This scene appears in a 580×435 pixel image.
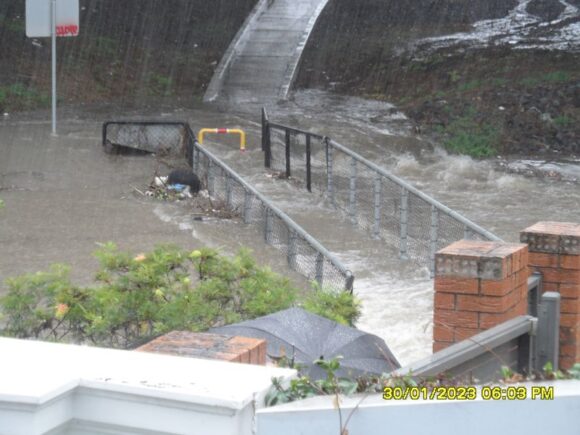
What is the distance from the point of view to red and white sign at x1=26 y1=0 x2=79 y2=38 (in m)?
20.2

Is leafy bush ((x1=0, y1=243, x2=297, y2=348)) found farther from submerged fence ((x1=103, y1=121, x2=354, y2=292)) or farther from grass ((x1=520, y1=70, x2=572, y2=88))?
grass ((x1=520, y1=70, x2=572, y2=88))

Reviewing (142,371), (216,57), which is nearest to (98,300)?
(142,371)

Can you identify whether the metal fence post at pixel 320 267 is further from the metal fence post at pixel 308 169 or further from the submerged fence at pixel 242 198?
the metal fence post at pixel 308 169

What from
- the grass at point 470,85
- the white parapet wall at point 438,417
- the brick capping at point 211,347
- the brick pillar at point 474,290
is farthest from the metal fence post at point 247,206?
the grass at point 470,85

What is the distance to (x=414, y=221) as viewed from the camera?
14.3 meters

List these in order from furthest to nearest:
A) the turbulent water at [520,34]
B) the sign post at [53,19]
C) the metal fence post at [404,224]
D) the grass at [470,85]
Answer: the turbulent water at [520,34], the grass at [470,85], the sign post at [53,19], the metal fence post at [404,224]

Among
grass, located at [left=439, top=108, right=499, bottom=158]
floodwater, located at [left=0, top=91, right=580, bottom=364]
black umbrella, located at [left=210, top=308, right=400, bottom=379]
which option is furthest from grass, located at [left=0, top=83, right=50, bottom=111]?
black umbrella, located at [left=210, top=308, right=400, bottom=379]

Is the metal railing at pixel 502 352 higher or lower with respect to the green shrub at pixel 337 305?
higher

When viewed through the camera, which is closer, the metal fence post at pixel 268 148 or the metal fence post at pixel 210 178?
the metal fence post at pixel 210 178

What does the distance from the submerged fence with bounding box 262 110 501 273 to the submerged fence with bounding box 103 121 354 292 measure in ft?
4.72

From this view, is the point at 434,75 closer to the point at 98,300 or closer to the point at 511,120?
the point at 511,120

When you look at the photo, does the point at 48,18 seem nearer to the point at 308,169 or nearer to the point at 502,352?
the point at 308,169

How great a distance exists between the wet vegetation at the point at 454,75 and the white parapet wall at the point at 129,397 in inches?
787

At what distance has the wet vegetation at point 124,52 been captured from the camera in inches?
1042
